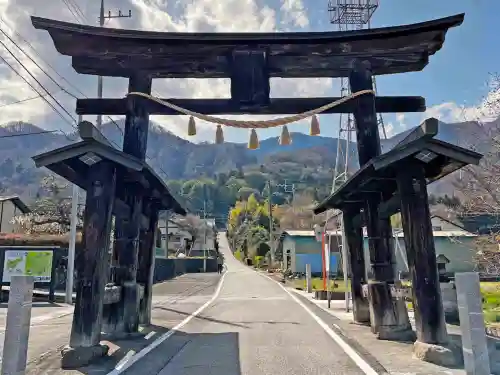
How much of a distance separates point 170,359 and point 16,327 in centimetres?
299

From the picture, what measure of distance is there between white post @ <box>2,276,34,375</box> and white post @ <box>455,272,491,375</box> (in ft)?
15.1

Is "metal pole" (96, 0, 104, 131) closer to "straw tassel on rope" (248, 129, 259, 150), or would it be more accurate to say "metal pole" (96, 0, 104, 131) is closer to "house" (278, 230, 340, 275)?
"straw tassel on rope" (248, 129, 259, 150)

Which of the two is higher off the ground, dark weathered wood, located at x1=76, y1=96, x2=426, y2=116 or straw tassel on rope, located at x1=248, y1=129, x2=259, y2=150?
dark weathered wood, located at x1=76, y1=96, x2=426, y2=116

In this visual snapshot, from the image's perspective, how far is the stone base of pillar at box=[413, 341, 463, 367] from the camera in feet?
19.9

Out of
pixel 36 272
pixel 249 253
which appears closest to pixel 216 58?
pixel 36 272

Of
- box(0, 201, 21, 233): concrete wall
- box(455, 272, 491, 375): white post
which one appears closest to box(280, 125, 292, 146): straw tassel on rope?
box(455, 272, 491, 375): white post

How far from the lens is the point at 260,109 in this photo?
853 centimetres

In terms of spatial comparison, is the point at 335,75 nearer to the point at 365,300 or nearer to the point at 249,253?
the point at 365,300

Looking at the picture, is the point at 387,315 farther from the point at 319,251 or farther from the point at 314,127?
the point at 319,251

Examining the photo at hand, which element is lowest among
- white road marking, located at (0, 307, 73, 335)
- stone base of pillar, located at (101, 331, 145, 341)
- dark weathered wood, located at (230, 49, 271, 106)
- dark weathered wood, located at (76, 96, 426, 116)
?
white road marking, located at (0, 307, 73, 335)

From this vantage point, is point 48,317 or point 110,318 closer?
point 110,318

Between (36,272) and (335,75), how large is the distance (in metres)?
16.2

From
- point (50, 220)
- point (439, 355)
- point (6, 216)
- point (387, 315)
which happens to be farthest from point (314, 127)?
point (6, 216)

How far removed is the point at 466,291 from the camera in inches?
177
